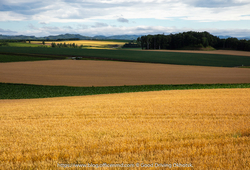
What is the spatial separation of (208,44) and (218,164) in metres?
130

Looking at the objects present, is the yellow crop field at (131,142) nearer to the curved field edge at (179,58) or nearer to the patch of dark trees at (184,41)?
the curved field edge at (179,58)

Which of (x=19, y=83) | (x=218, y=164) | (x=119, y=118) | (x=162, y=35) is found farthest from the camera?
(x=162, y=35)

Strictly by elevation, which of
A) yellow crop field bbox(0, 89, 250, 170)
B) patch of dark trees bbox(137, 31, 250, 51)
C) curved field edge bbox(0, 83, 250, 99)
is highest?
patch of dark trees bbox(137, 31, 250, 51)

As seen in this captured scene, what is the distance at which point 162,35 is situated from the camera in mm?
136625

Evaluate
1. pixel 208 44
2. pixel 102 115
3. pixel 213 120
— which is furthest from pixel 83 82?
pixel 208 44

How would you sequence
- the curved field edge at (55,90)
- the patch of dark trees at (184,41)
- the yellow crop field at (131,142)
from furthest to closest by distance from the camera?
the patch of dark trees at (184,41)
the curved field edge at (55,90)
the yellow crop field at (131,142)

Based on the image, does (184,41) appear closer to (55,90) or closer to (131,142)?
(55,90)

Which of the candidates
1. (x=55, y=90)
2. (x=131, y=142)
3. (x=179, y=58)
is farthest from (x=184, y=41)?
(x=131, y=142)

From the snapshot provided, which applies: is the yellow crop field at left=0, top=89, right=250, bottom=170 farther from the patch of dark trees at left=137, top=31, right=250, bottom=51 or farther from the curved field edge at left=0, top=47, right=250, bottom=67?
the patch of dark trees at left=137, top=31, right=250, bottom=51

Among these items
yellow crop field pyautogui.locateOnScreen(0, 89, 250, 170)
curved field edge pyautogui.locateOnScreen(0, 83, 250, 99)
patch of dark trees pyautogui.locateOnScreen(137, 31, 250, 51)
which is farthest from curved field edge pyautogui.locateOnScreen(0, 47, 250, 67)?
yellow crop field pyautogui.locateOnScreen(0, 89, 250, 170)

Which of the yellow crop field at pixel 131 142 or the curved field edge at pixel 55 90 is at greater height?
the yellow crop field at pixel 131 142

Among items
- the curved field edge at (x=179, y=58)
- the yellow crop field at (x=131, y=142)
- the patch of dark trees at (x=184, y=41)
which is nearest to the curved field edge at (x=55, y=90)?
the yellow crop field at (x=131, y=142)

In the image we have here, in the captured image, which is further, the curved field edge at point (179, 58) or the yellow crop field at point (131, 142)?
the curved field edge at point (179, 58)

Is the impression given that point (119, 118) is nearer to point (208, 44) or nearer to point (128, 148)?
point (128, 148)
